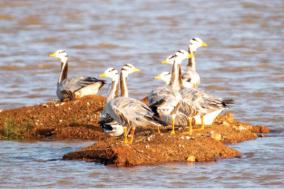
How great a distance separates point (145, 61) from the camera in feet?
84.7

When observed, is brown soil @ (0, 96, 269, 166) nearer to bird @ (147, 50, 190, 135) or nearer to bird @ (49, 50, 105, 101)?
bird @ (147, 50, 190, 135)

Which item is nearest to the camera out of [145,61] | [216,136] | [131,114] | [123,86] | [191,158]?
[191,158]

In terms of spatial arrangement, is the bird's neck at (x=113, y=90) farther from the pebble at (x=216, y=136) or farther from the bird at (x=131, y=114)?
the pebble at (x=216, y=136)

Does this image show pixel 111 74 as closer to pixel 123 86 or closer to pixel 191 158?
pixel 123 86

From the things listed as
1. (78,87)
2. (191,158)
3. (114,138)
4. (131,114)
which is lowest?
(191,158)

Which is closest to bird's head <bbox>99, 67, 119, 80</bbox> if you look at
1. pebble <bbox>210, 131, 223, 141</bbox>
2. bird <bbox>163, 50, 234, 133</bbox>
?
bird <bbox>163, 50, 234, 133</bbox>

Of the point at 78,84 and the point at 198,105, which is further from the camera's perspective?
the point at 78,84

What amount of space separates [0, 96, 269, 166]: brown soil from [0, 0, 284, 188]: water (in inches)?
11.8

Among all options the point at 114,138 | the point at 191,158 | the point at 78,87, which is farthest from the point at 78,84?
the point at 191,158

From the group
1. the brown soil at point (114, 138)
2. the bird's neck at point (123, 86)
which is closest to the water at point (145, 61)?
the brown soil at point (114, 138)

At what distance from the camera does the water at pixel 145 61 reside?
1330 centimetres

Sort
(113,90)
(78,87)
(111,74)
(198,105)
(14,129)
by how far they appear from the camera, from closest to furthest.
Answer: (198,105) → (113,90) → (111,74) → (14,129) → (78,87)

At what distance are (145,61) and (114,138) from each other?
10430mm

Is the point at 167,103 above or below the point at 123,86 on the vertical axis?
below
